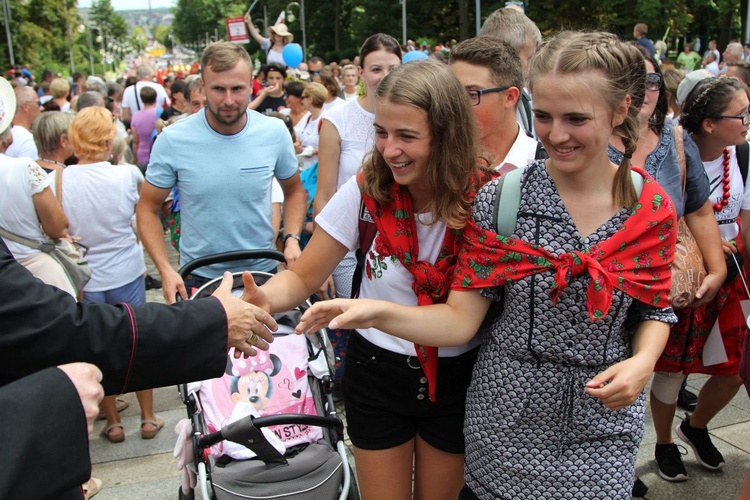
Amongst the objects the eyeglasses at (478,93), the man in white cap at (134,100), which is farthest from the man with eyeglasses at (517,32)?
the man in white cap at (134,100)

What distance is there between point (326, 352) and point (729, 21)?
Result: 1292 inches

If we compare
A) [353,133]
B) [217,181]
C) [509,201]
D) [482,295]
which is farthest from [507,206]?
[217,181]

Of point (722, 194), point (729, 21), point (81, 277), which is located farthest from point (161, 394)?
point (729, 21)

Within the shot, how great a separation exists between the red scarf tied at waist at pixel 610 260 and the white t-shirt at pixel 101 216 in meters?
3.48

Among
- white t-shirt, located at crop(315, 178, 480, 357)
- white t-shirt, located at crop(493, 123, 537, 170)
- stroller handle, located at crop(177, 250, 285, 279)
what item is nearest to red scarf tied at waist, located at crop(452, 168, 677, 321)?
white t-shirt, located at crop(315, 178, 480, 357)

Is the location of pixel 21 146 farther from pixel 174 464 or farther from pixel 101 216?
→ pixel 174 464

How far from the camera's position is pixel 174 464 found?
454 centimetres

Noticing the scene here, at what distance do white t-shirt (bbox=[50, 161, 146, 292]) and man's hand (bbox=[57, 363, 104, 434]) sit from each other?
10.9ft

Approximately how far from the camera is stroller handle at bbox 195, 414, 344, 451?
114 inches

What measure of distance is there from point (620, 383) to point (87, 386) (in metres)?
1.40

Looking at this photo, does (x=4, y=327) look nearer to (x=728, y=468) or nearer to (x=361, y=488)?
(x=361, y=488)

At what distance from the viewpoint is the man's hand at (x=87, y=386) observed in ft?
5.88

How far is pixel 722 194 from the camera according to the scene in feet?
13.0

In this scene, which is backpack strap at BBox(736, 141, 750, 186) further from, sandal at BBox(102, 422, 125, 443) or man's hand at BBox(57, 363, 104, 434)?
sandal at BBox(102, 422, 125, 443)
